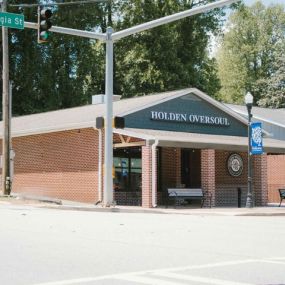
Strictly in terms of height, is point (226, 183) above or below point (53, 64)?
below

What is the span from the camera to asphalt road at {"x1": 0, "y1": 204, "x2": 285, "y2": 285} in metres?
8.02

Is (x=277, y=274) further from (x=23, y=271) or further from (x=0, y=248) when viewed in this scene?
(x=0, y=248)

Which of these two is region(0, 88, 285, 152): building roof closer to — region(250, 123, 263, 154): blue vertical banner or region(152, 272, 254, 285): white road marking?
region(250, 123, 263, 154): blue vertical banner

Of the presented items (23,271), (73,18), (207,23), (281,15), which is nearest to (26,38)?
(73,18)

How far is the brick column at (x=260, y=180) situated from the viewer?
2958cm

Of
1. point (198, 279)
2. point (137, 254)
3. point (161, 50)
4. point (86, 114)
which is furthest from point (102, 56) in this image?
point (198, 279)

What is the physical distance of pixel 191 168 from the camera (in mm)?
31812

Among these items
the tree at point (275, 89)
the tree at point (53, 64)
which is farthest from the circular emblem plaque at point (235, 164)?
the tree at point (275, 89)

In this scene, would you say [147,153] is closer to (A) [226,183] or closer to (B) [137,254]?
(A) [226,183]

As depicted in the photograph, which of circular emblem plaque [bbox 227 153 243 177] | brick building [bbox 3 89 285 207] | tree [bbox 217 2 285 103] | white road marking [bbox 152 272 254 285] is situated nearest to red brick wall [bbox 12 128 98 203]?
brick building [bbox 3 89 285 207]

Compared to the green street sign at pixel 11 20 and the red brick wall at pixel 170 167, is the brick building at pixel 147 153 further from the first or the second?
the green street sign at pixel 11 20

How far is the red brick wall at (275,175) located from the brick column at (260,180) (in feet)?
18.2

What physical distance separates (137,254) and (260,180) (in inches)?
805

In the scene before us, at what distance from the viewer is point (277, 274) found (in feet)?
27.5
